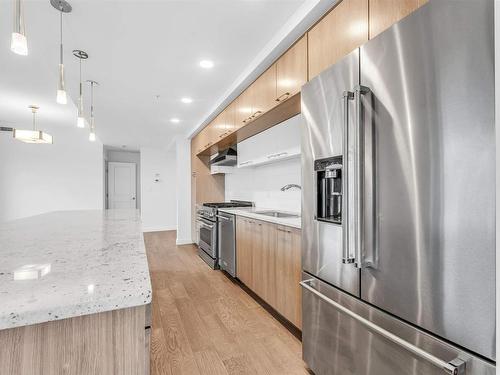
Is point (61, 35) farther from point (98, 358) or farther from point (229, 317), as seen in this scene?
point (229, 317)

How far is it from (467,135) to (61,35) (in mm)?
2681

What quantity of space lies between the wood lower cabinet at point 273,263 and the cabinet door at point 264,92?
1079 mm

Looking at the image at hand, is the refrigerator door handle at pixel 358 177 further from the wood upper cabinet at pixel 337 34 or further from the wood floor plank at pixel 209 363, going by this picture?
the wood floor plank at pixel 209 363

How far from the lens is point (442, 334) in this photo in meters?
0.89

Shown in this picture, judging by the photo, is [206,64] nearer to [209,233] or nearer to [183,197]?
[209,233]

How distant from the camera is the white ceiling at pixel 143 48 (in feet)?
5.82

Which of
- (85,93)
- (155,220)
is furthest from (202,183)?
(155,220)

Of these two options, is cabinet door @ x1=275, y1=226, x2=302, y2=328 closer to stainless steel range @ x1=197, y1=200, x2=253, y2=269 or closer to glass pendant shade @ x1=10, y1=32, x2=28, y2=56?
stainless steel range @ x1=197, y1=200, x2=253, y2=269

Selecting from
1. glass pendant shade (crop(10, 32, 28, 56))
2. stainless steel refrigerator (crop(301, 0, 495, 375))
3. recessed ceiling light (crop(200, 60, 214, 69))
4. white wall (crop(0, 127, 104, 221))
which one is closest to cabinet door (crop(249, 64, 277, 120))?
recessed ceiling light (crop(200, 60, 214, 69))

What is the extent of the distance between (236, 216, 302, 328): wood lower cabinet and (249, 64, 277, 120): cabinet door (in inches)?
42.5

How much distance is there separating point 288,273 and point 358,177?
1.16 meters

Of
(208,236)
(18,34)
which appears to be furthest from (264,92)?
(208,236)

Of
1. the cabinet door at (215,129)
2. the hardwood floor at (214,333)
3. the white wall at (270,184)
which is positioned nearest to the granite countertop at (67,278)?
the hardwood floor at (214,333)

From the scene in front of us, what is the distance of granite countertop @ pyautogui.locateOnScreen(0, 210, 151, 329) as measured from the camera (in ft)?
1.84
